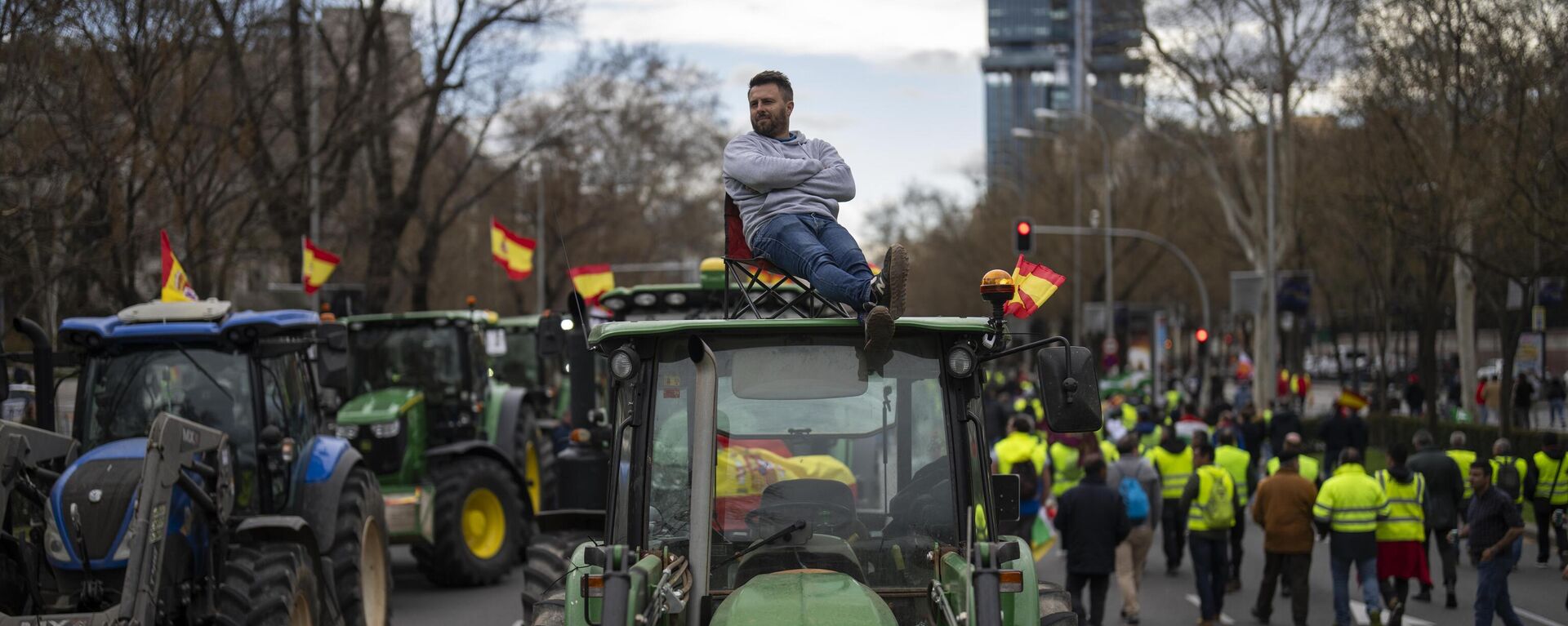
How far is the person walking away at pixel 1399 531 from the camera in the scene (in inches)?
539

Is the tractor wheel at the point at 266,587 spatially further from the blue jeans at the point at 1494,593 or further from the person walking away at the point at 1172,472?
the person walking away at the point at 1172,472

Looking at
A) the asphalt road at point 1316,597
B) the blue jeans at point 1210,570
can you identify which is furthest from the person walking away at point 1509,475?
the blue jeans at point 1210,570

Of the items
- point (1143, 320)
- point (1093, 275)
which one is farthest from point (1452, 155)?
point (1093, 275)

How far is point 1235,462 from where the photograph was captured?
16609mm

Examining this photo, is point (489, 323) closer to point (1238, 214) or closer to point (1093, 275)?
point (1238, 214)

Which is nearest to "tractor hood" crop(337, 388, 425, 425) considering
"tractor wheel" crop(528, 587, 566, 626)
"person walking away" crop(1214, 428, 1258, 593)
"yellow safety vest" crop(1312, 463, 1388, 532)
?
"person walking away" crop(1214, 428, 1258, 593)

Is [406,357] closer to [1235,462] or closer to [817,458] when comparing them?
[1235,462]

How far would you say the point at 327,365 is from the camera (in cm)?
1074

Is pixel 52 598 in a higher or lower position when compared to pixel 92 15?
lower

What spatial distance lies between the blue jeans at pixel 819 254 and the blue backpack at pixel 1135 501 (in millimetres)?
9479

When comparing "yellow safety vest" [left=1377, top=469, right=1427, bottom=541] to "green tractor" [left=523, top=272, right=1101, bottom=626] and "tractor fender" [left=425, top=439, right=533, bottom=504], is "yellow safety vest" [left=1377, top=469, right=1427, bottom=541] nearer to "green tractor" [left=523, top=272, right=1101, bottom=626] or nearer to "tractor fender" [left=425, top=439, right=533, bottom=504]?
"tractor fender" [left=425, top=439, right=533, bottom=504]

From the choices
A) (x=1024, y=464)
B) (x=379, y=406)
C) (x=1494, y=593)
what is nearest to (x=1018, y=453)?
(x=1024, y=464)

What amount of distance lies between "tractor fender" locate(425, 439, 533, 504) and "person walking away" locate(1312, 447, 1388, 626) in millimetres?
7577

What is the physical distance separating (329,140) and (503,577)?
9322mm
